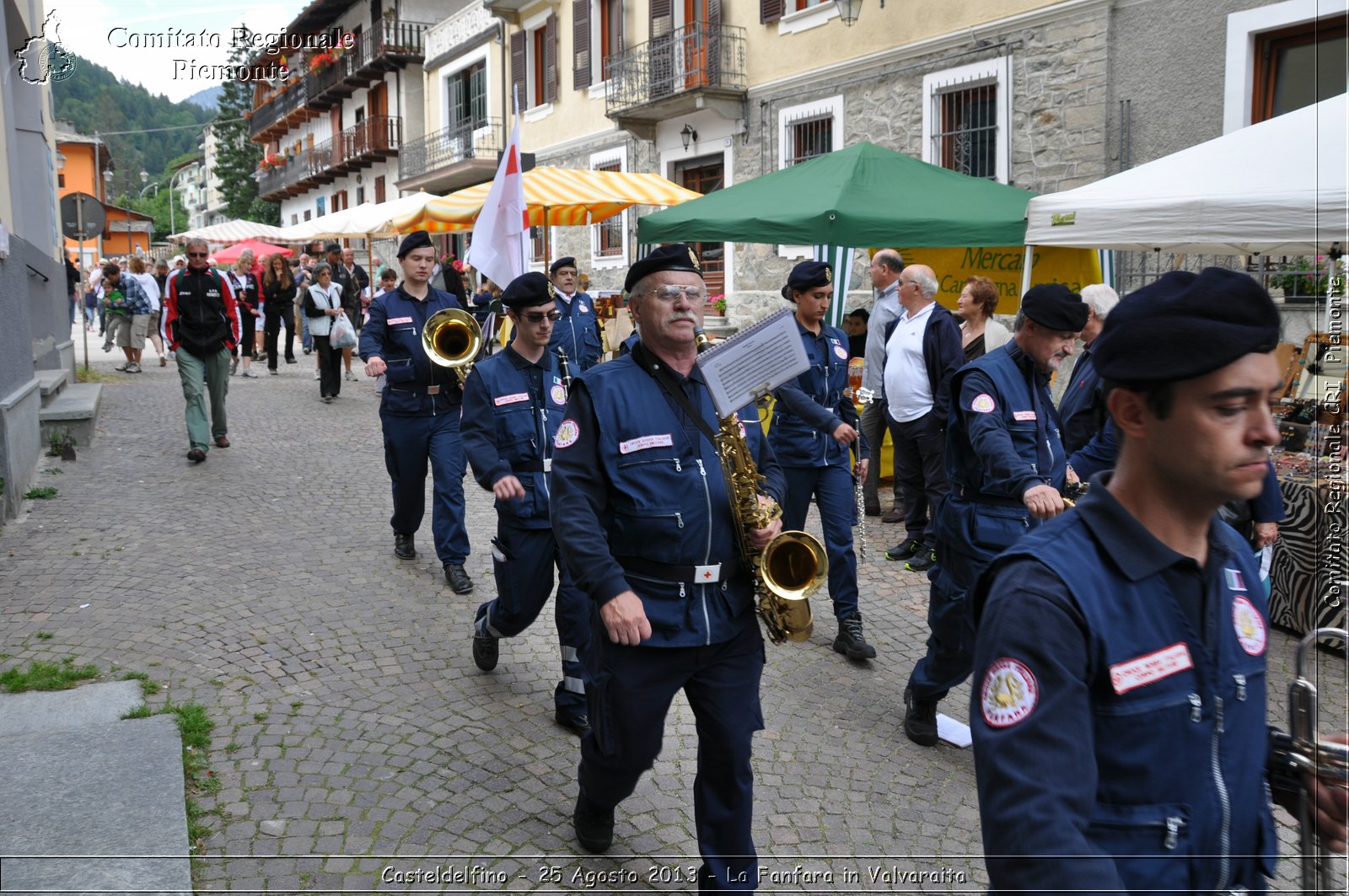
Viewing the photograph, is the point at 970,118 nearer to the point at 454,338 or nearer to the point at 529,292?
the point at 454,338

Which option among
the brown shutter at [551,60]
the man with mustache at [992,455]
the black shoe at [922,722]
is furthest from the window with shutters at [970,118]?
the brown shutter at [551,60]

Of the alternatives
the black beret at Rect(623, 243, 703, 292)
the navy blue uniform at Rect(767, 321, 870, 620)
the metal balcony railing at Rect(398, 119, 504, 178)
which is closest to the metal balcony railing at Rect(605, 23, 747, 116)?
the metal balcony railing at Rect(398, 119, 504, 178)

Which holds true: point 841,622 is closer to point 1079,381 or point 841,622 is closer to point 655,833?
point 1079,381

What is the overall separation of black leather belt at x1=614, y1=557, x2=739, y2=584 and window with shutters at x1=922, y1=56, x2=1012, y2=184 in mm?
11343

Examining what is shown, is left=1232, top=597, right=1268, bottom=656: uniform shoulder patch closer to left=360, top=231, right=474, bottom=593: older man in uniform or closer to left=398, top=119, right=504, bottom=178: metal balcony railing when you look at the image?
left=360, top=231, right=474, bottom=593: older man in uniform

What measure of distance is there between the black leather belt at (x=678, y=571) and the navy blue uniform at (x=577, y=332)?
5.08 m

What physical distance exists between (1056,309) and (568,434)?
2128 millimetres

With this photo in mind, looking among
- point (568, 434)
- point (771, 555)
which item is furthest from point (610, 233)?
point (771, 555)

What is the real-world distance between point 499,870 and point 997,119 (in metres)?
12.3

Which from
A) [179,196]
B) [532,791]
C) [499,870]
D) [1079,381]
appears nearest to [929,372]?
[1079,381]

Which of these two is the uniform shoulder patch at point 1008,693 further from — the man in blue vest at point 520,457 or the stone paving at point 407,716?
the man in blue vest at point 520,457

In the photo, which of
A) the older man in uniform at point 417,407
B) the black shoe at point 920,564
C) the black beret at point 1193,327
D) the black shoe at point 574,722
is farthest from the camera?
the black shoe at point 920,564

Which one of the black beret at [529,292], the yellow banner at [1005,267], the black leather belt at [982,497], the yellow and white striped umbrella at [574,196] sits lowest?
the black leather belt at [982,497]

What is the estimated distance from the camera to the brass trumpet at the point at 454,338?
6.98 m
